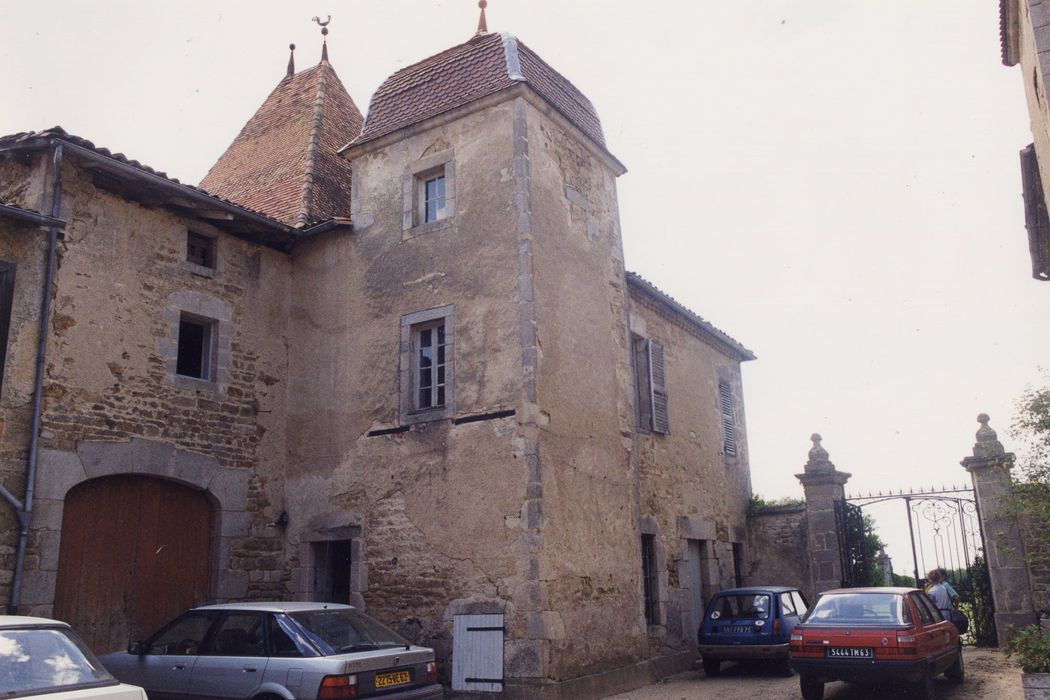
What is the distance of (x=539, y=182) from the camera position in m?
10.9

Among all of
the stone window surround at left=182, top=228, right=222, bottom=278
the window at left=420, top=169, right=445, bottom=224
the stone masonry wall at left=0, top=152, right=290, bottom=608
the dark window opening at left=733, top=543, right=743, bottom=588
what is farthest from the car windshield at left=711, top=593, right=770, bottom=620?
the stone window surround at left=182, top=228, right=222, bottom=278

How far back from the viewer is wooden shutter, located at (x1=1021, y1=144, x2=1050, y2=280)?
1010cm

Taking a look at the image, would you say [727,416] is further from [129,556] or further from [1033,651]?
[129,556]

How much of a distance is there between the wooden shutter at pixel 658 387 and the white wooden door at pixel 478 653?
16.1 feet

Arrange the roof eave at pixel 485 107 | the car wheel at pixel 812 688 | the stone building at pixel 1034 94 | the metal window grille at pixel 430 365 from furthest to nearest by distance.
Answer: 1. the roof eave at pixel 485 107
2. the metal window grille at pixel 430 365
3. the car wheel at pixel 812 688
4. the stone building at pixel 1034 94

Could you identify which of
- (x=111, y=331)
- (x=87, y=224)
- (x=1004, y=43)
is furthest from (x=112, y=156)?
(x=1004, y=43)

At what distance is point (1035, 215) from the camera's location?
1054 centimetres

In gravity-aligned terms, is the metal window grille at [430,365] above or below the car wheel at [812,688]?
above

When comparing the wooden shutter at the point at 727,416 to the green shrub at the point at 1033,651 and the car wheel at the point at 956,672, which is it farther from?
the green shrub at the point at 1033,651

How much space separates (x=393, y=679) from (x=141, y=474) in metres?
4.83

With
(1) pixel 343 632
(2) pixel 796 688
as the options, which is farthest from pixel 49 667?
(2) pixel 796 688

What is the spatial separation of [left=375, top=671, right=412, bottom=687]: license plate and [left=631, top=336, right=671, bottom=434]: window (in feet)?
22.7

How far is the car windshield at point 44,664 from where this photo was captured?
452cm

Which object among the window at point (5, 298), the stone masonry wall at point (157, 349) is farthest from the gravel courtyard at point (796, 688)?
the window at point (5, 298)
